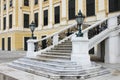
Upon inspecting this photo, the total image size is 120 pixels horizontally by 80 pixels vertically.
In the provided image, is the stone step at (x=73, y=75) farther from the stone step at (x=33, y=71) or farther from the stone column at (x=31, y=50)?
the stone column at (x=31, y=50)

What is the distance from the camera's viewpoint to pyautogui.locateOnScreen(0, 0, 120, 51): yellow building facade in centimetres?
1983

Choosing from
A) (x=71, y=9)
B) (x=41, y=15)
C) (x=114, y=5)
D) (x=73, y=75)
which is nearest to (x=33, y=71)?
(x=73, y=75)

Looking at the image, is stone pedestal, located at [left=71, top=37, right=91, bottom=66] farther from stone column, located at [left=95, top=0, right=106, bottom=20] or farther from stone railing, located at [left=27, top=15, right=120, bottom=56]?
stone column, located at [left=95, top=0, right=106, bottom=20]

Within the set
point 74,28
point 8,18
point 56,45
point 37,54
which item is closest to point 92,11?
point 74,28

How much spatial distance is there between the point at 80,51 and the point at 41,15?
19.5 metres

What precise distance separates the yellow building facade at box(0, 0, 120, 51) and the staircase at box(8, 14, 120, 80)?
4.92m

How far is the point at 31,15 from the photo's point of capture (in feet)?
108

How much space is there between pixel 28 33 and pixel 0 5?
9.90 meters

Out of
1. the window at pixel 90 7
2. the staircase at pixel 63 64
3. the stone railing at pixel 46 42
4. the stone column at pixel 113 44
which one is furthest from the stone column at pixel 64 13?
the stone column at pixel 113 44

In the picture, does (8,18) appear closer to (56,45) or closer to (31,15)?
(31,15)

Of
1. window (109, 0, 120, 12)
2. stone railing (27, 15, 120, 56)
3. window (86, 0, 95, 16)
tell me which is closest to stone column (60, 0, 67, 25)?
window (86, 0, 95, 16)

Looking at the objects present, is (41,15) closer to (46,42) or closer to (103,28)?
(46,42)

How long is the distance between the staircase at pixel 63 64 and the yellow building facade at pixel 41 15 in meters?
4.92

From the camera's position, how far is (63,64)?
1098 centimetres
